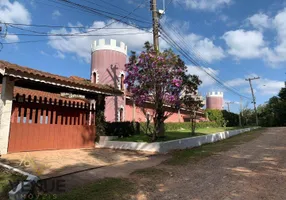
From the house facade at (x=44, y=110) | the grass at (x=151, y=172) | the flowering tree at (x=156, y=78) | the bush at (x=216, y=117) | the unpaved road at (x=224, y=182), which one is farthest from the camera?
the bush at (x=216, y=117)

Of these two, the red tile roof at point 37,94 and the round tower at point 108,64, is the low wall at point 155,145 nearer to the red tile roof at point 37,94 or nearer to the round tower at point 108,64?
the red tile roof at point 37,94

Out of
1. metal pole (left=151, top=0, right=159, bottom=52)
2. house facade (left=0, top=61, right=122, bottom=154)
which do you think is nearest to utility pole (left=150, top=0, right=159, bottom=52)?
metal pole (left=151, top=0, right=159, bottom=52)

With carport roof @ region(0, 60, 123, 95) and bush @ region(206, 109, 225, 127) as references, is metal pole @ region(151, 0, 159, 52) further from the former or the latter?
bush @ region(206, 109, 225, 127)

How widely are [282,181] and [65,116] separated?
8916 mm

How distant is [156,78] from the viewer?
39.8 ft

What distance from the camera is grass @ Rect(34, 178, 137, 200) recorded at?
196 inches

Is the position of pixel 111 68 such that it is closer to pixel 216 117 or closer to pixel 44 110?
pixel 44 110

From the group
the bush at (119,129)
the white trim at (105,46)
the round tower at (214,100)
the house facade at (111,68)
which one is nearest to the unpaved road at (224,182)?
the bush at (119,129)

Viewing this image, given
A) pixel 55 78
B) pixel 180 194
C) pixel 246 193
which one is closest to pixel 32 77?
pixel 55 78

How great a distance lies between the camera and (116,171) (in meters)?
7.51

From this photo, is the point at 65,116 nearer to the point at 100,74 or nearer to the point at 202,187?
the point at 202,187

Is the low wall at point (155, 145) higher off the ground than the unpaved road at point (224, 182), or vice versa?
the low wall at point (155, 145)

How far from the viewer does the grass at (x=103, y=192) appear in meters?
4.97

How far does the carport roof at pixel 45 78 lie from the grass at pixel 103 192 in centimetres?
537
